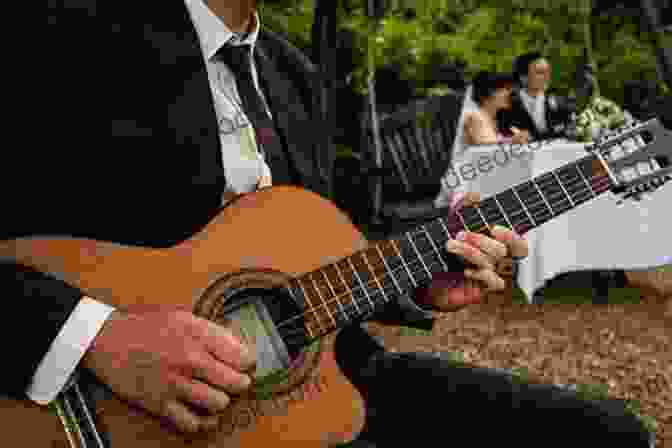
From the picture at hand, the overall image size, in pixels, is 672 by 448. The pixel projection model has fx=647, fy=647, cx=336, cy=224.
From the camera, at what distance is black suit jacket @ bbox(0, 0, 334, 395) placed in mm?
1226

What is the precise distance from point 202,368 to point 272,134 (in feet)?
2.51

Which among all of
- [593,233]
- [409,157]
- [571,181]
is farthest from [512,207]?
[409,157]

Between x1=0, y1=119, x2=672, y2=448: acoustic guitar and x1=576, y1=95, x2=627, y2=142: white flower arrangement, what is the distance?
140 inches

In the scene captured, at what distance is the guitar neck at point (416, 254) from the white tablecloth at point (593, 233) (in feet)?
10.4

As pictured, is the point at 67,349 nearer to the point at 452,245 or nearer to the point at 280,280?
the point at 280,280

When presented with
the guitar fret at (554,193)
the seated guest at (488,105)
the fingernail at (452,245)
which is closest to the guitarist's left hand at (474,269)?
the fingernail at (452,245)

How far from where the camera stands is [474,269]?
1416 mm

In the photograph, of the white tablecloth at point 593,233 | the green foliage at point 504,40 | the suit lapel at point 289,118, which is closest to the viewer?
the suit lapel at point 289,118

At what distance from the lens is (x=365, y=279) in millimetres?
1315

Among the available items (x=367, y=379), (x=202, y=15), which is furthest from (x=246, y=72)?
(x=367, y=379)

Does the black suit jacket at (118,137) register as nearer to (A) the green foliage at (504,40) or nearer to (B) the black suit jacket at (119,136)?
(B) the black suit jacket at (119,136)

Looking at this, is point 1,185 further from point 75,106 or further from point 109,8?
point 109,8

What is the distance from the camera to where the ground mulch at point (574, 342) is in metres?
3.85

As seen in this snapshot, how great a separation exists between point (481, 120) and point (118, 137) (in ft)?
16.3
